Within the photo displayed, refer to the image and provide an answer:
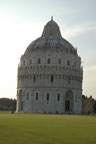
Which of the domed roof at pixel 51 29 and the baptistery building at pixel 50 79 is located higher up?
the domed roof at pixel 51 29

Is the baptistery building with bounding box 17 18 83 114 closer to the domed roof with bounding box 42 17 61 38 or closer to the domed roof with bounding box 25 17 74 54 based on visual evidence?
the domed roof with bounding box 25 17 74 54

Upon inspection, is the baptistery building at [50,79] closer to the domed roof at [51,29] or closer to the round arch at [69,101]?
the round arch at [69,101]

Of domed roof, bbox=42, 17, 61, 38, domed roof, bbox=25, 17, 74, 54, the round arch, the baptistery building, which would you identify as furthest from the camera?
domed roof, bbox=42, 17, 61, 38

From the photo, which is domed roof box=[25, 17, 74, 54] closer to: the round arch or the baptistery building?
the baptistery building

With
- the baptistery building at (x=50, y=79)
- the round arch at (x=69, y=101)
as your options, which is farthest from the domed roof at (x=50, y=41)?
the round arch at (x=69, y=101)

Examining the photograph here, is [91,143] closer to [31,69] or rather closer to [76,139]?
[76,139]

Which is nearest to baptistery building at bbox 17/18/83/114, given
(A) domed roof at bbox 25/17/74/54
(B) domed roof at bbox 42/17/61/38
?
(A) domed roof at bbox 25/17/74/54

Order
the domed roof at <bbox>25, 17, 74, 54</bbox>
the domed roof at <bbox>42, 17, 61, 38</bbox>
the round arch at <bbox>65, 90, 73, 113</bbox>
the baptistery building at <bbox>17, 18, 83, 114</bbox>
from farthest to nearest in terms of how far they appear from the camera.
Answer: the domed roof at <bbox>42, 17, 61, 38</bbox>
the domed roof at <bbox>25, 17, 74, 54</bbox>
the round arch at <bbox>65, 90, 73, 113</bbox>
the baptistery building at <bbox>17, 18, 83, 114</bbox>

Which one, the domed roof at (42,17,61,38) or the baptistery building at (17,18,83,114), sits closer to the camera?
the baptistery building at (17,18,83,114)

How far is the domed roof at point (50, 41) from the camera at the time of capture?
349 feet

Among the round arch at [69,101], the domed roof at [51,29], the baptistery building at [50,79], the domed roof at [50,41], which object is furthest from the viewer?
the domed roof at [51,29]

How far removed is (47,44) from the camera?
352ft

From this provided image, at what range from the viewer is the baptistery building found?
101 metres

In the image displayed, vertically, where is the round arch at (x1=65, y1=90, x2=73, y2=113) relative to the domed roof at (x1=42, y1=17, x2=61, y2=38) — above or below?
below
